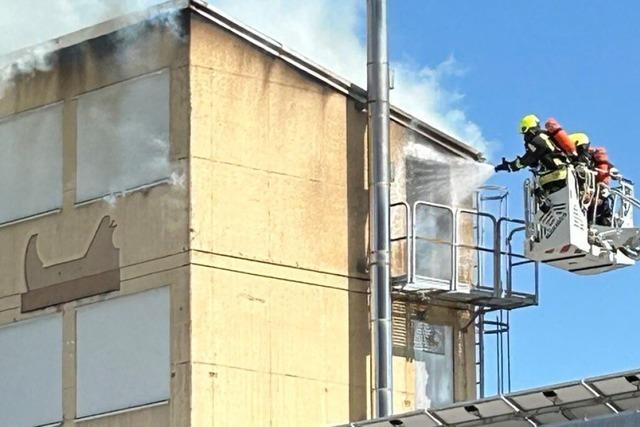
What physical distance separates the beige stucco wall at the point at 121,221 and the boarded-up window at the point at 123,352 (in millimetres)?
130

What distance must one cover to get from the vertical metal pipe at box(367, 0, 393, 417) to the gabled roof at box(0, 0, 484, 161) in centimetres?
39

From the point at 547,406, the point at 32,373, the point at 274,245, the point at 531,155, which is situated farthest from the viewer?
the point at 32,373

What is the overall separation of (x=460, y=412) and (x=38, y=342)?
795cm

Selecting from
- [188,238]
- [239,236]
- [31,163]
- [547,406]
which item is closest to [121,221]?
[188,238]

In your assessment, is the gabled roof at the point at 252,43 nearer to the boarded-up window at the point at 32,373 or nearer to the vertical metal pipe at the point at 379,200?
the vertical metal pipe at the point at 379,200

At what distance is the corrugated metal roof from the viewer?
62.0 ft

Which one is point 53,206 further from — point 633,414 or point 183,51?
point 633,414

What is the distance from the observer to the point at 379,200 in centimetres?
2620

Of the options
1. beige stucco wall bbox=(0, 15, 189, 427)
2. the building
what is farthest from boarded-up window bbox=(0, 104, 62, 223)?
beige stucco wall bbox=(0, 15, 189, 427)

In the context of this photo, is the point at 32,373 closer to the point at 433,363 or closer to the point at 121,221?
the point at 121,221

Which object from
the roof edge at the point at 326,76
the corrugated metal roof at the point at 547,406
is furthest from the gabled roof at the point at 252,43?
the corrugated metal roof at the point at 547,406

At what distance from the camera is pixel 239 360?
24719mm

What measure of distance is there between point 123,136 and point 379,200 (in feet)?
11.2

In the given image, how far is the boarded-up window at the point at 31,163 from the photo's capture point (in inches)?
1041
